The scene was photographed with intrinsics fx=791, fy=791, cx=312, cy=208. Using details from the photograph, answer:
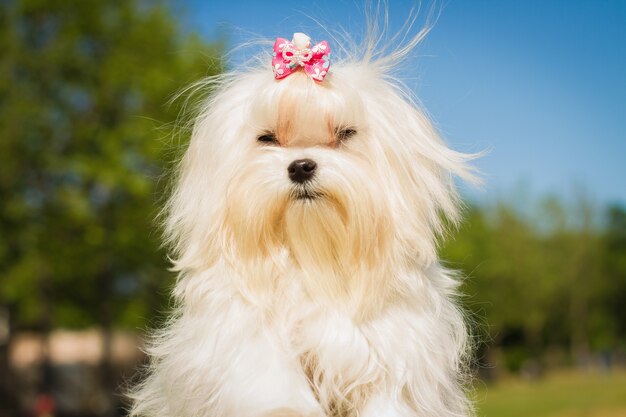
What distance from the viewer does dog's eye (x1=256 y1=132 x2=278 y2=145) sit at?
3.58 metres

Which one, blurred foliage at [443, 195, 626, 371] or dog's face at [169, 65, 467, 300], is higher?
dog's face at [169, 65, 467, 300]

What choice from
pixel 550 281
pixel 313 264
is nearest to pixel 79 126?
pixel 313 264

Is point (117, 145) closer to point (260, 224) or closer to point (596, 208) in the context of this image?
point (260, 224)

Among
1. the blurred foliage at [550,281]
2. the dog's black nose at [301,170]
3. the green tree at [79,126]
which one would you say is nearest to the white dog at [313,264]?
the dog's black nose at [301,170]

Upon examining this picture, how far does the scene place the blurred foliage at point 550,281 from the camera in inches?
1713

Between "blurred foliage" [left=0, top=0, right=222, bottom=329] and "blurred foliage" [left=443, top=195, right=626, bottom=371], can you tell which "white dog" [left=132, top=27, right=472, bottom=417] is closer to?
"blurred foliage" [left=0, top=0, right=222, bottom=329]

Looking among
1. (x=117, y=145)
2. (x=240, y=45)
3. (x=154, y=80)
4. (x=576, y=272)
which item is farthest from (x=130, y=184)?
(x=576, y=272)

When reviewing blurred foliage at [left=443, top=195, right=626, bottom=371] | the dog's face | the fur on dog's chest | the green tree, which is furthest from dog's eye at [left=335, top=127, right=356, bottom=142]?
blurred foliage at [left=443, top=195, right=626, bottom=371]

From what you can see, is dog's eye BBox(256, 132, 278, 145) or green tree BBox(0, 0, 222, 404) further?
green tree BBox(0, 0, 222, 404)

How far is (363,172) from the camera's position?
3.48 meters

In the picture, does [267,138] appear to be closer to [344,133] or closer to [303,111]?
[303,111]

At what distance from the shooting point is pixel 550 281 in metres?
46.2

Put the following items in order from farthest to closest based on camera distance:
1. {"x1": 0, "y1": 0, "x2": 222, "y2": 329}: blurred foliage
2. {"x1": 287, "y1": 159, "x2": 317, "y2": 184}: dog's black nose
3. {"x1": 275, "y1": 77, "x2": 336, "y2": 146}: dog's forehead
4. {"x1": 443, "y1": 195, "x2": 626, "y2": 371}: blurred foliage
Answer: {"x1": 443, "y1": 195, "x2": 626, "y2": 371}: blurred foliage → {"x1": 0, "y1": 0, "x2": 222, "y2": 329}: blurred foliage → {"x1": 275, "y1": 77, "x2": 336, "y2": 146}: dog's forehead → {"x1": 287, "y1": 159, "x2": 317, "y2": 184}: dog's black nose

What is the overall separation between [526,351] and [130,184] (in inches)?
1468
